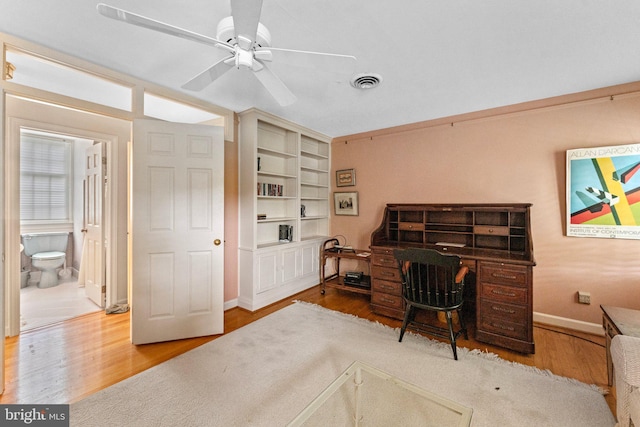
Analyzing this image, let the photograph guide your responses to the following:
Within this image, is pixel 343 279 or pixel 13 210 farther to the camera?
pixel 343 279

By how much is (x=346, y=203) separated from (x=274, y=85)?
2.57m

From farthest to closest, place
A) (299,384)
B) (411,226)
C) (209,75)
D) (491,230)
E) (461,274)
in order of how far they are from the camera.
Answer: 1. (411,226)
2. (491,230)
3. (461,274)
4. (299,384)
5. (209,75)

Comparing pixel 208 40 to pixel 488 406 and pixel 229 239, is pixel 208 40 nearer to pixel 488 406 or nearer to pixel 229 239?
pixel 229 239

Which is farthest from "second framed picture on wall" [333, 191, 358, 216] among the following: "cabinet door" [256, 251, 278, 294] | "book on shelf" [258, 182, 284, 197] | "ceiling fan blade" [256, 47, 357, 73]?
"ceiling fan blade" [256, 47, 357, 73]

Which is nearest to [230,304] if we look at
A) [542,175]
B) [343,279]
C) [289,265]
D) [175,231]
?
[289,265]

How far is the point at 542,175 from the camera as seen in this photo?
266 cm

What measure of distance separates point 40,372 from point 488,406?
3.11 m

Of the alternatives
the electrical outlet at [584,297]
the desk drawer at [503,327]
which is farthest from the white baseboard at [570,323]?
the desk drawer at [503,327]

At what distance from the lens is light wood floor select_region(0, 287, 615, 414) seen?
5.61ft

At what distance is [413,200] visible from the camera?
135 inches

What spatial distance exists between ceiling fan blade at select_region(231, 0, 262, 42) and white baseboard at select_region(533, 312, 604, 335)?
11.9ft

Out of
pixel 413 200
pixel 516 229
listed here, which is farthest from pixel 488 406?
pixel 413 200

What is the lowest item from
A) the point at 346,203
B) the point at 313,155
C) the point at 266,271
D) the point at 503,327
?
the point at 503,327

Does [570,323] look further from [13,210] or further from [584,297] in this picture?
[13,210]
